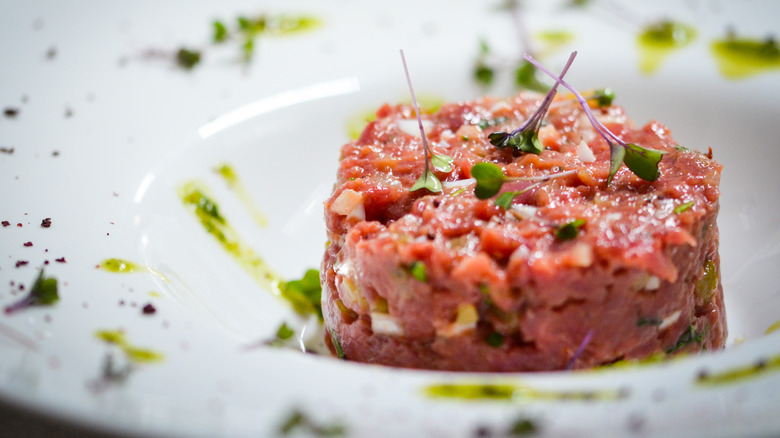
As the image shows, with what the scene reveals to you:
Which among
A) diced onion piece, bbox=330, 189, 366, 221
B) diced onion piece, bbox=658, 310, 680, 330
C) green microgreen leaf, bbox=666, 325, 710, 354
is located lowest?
green microgreen leaf, bbox=666, 325, 710, 354

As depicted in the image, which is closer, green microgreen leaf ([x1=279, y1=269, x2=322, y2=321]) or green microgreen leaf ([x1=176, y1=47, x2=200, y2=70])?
green microgreen leaf ([x1=279, y1=269, x2=322, y2=321])

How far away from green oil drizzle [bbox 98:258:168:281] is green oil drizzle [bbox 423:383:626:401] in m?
1.70

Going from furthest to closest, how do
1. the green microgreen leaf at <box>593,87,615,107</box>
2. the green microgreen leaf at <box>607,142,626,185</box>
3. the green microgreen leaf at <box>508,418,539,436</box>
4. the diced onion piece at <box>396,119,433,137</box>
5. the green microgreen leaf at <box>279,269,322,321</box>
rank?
the green microgreen leaf at <box>279,269,322,321</box> < the green microgreen leaf at <box>593,87,615,107</box> < the diced onion piece at <box>396,119,433,137</box> < the green microgreen leaf at <box>607,142,626,185</box> < the green microgreen leaf at <box>508,418,539,436</box>

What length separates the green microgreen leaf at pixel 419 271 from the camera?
282cm

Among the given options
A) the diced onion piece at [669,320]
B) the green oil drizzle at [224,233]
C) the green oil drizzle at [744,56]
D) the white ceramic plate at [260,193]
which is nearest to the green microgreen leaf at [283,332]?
the white ceramic plate at [260,193]

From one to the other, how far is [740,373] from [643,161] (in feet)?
3.58

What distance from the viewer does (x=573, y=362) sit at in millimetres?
2918

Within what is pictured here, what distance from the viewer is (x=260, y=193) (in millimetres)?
4570

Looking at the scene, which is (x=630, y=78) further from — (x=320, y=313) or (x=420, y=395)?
(x=420, y=395)

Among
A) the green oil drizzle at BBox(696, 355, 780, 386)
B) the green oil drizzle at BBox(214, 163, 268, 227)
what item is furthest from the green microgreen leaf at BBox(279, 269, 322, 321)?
the green oil drizzle at BBox(696, 355, 780, 386)

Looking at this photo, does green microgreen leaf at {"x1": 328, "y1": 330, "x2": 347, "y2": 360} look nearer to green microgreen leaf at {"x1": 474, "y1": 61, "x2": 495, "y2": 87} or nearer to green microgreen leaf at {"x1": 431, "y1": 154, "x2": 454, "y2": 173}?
green microgreen leaf at {"x1": 431, "y1": 154, "x2": 454, "y2": 173}

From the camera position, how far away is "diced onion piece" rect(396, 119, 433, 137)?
12.4ft

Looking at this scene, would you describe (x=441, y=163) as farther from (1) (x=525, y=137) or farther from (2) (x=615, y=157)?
(2) (x=615, y=157)

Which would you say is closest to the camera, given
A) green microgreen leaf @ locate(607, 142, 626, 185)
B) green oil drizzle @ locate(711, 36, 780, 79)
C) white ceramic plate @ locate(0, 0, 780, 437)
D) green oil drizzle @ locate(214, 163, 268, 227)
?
white ceramic plate @ locate(0, 0, 780, 437)
